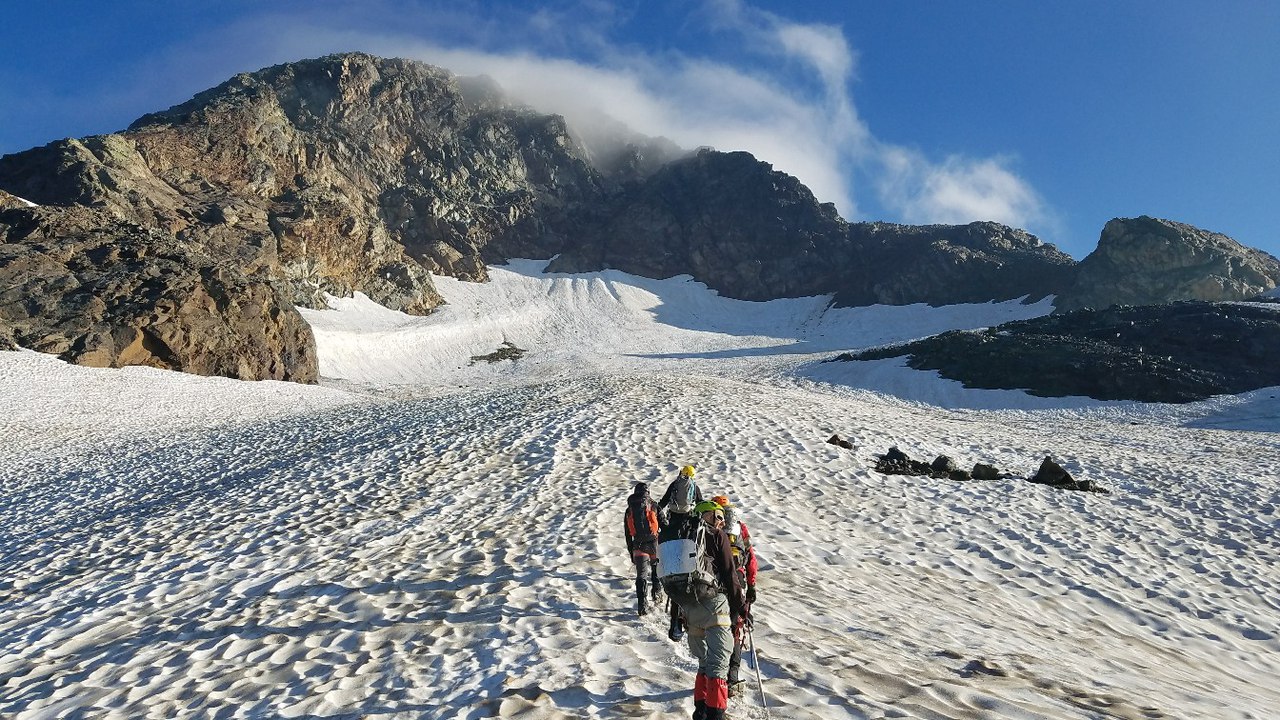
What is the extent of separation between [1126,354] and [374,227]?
7473 centimetres

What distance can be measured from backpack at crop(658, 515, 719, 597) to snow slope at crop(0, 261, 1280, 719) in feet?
3.20

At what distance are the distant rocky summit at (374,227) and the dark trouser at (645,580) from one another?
4021 cm

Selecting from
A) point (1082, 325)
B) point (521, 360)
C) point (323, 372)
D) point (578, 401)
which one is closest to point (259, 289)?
point (323, 372)

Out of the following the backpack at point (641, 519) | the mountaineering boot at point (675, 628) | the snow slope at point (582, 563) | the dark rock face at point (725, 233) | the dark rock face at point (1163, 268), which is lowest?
the snow slope at point (582, 563)

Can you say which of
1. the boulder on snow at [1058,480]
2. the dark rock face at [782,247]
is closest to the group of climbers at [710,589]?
the boulder on snow at [1058,480]

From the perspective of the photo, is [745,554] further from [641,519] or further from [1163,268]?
[1163,268]

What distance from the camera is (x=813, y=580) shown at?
367 inches

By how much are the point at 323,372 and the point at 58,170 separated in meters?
32.1

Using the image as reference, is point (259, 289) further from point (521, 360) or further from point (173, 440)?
point (173, 440)

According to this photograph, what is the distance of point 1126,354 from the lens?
40719mm

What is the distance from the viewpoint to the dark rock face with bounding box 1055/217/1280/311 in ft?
228

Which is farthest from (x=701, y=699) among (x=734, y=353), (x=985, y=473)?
(x=734, y=353)

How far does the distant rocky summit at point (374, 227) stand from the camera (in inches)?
1597

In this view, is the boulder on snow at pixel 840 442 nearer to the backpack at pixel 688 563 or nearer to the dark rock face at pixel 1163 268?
the backpack at pixel 688 563
